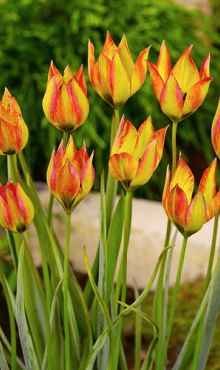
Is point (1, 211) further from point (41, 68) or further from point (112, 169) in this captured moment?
point (41, 68)

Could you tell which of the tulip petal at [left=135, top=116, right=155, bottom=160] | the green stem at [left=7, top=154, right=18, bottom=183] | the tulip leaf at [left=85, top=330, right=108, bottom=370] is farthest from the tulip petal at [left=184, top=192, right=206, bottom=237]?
the green stem at [left=7, top=154, right=18, bottom=183]

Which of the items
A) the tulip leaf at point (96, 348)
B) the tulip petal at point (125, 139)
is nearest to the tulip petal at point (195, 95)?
the tulip petal at point (125, 139)

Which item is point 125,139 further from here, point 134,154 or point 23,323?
point 23,323

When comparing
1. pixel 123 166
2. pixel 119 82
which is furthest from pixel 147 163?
pixel 119 82

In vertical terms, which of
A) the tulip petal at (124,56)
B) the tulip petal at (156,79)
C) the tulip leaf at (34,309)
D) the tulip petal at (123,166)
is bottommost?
the tulip leaf at (34,309)

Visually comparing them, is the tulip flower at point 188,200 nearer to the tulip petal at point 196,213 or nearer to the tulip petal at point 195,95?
the tulip petal at point 196,213

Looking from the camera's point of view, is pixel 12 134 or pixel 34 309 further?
pixel 34 309

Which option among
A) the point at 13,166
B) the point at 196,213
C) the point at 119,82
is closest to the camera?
the point at 196,213
